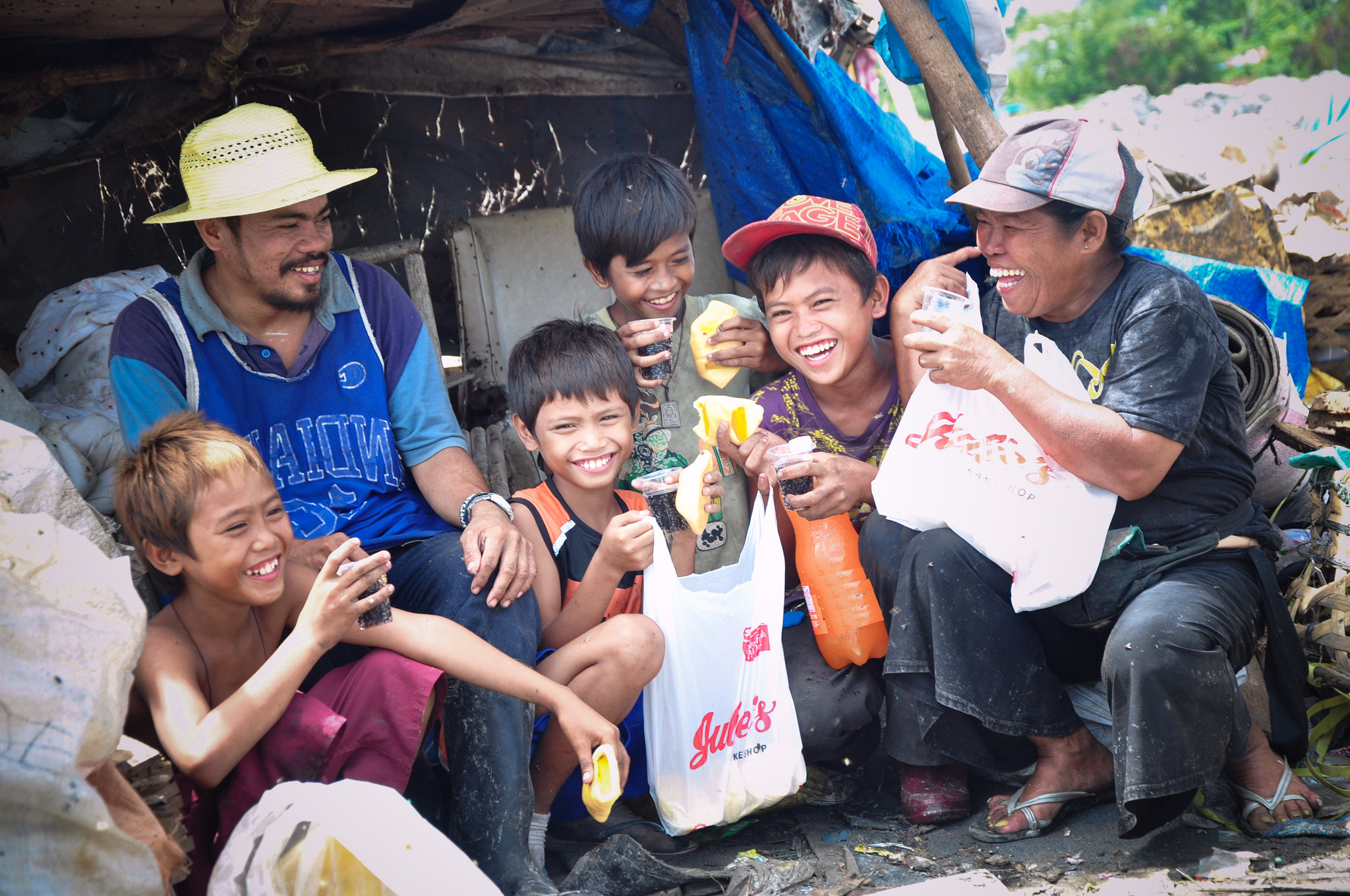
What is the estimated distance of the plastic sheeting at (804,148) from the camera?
338cm

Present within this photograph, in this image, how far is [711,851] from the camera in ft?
8.10

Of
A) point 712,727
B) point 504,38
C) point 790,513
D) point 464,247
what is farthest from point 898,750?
point 504,38

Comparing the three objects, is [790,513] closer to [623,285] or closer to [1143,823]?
[623,285]

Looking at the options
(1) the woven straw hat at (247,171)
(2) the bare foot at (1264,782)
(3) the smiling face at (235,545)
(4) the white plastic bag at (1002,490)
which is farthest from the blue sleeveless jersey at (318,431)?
(2) the bare foot at (1264,782)

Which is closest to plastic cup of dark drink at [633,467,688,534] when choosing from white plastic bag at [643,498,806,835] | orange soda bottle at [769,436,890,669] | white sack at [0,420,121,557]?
white plastic bag at [643,498,806,835]

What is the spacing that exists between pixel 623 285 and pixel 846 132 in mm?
1037

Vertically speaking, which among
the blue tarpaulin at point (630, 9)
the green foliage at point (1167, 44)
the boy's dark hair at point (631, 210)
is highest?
the green foliage at point (1167, 44)

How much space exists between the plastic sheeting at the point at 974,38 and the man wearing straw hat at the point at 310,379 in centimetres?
200

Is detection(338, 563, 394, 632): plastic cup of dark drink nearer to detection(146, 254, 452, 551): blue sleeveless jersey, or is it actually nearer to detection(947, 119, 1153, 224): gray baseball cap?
detection(146, 254, 452, 551): blue sleeveless jersey

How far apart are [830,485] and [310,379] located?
144cm

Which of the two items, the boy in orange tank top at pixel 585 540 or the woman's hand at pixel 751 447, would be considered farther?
the woman's hand at pixel 751 447

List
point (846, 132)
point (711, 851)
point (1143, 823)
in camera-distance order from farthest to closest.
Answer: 1. point (846, 132)
2. point (711, 851)
3. point (1143, 823)

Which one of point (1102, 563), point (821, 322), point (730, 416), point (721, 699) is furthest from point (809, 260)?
point (721, 699)

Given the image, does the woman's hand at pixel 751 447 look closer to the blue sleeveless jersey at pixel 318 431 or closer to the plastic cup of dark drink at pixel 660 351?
the plastic cup of dark drink at pixel 660 351
